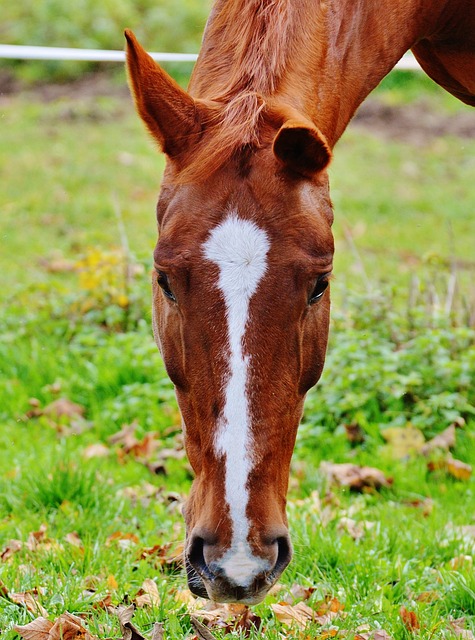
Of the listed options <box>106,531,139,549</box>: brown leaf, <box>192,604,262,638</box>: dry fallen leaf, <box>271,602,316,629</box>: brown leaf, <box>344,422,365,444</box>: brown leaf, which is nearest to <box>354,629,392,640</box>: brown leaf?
<box>271,602,316,629</box>: brown leaf

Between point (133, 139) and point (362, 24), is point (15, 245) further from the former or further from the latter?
point (362, 24)

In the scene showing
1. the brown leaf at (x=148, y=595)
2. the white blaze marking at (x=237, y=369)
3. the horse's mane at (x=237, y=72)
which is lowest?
the brown leaf at (x=148, y=595)

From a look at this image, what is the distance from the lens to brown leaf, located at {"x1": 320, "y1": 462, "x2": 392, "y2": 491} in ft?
13.9

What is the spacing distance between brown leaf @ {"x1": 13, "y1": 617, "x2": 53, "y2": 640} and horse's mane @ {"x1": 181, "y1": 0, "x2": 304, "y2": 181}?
1.35 meters

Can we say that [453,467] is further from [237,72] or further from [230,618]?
[237,72]

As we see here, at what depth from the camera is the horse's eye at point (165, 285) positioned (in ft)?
7.85

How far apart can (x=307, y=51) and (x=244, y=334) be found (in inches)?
41.0

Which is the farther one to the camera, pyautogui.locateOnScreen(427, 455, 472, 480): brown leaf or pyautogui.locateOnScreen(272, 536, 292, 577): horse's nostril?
pyautogui.locateOnScreen(427, 455, 472, 480): brown leaf

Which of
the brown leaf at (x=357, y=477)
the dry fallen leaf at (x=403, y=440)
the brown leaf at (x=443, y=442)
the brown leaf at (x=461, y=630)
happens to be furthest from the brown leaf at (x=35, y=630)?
the brown leaf at (x=443, y=442)

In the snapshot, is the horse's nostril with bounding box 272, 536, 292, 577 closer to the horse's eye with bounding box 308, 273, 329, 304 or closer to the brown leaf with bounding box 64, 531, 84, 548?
the horse's eye with bounding box 308, 273, 329, 304

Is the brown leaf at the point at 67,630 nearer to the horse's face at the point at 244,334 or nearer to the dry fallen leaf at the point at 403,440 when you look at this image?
the horse's face at the point at 244,334

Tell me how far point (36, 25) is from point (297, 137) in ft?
33.8

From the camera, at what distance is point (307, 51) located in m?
2.79

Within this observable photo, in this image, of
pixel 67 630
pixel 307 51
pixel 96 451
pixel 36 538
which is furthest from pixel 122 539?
pixel 307 51
